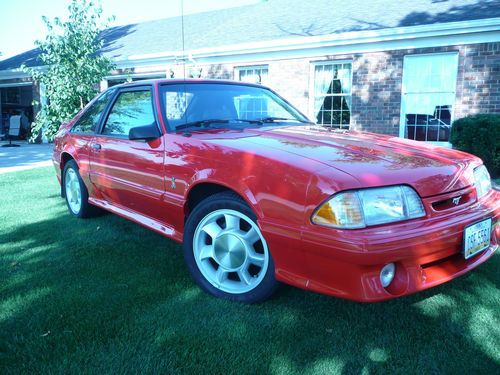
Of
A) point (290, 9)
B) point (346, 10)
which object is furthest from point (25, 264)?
point (290, 9)

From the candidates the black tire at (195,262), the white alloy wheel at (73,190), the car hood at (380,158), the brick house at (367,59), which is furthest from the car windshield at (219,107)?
the brick house at (367,59)

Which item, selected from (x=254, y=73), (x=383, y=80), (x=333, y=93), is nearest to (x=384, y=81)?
(x=383, y=80)

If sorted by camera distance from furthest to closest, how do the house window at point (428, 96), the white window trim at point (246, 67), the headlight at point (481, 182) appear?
the white window trim at point (246, 67), the house window at point (428, 96), the headlight at point (481, 182)

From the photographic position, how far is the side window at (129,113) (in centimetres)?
339

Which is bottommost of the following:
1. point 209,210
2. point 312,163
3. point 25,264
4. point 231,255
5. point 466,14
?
point 25,264

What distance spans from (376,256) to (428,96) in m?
8.48

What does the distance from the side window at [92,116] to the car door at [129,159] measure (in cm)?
22

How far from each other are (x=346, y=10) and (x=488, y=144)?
646 cm

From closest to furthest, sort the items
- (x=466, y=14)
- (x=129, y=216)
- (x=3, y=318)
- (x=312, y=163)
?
(x=312, y=163)
(x=3, y=318)
(x=129, y=216)
(x=466, y=14)

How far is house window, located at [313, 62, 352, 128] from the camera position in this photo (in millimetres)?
10320

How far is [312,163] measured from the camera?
2.21 m

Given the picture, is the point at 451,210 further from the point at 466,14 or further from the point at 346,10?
the point at 346,10

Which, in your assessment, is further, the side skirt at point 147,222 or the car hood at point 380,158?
the side skirt at point 147,222

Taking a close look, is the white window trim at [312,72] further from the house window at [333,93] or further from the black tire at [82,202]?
the black tire at [82,202]
